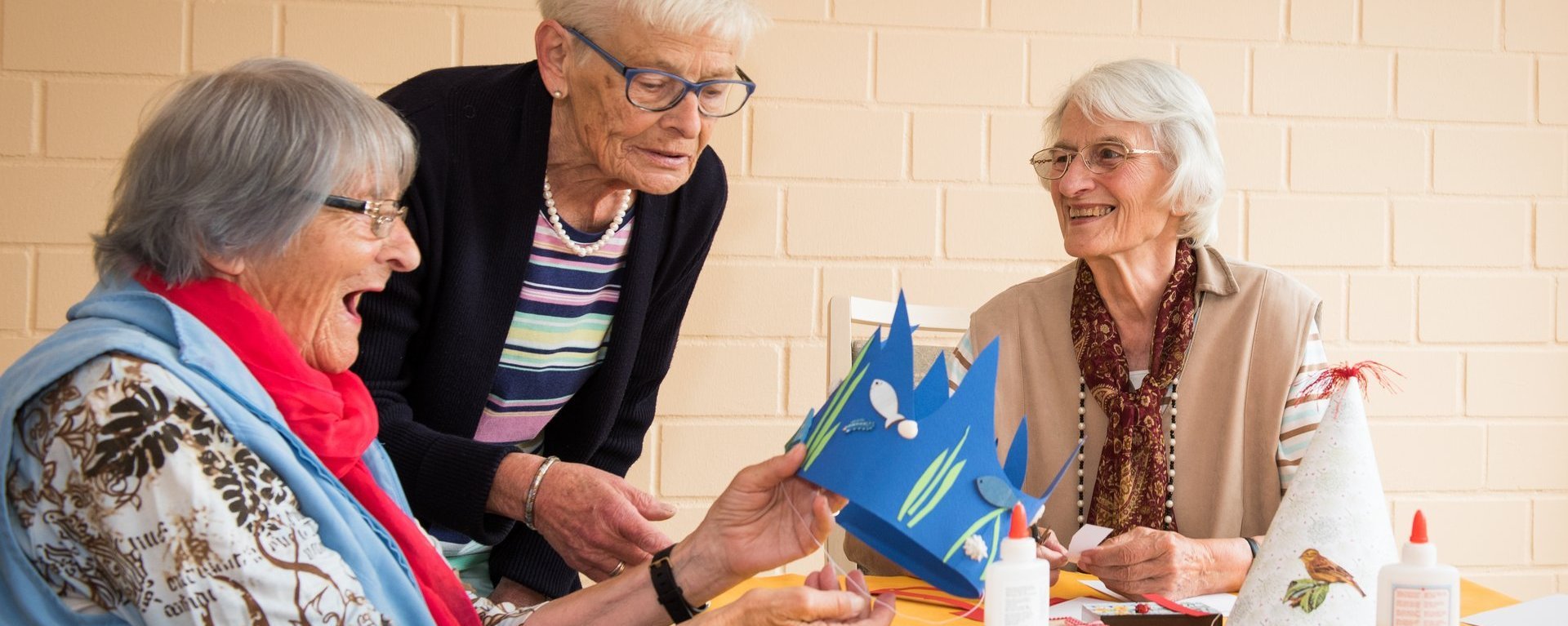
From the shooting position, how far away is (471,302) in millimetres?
1752

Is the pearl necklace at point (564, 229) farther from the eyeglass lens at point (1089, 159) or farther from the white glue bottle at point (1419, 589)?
the white glue bottle at point (1419, 589)

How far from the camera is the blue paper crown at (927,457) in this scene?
1.17 meters

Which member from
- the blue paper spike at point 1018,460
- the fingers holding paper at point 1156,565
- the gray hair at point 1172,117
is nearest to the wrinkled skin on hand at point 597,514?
the blue paper spike at point 1018,460

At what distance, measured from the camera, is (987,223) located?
9.37 ft

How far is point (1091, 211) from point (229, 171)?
1.39 m

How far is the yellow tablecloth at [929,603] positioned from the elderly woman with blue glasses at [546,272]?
184 mm

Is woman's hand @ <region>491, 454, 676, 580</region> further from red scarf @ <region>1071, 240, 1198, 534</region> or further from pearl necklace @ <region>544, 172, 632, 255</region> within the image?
red scarf @ <region>1071, 240, 1198, 534</region>

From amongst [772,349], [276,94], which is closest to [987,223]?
[772,349]

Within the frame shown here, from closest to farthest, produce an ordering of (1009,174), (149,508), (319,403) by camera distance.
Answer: (149,508) < (319,403) < (1009,174)

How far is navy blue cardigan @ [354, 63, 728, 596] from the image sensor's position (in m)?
1.68

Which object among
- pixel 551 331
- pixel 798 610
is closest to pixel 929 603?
pixel 798 610

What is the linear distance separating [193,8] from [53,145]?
0.38 metres

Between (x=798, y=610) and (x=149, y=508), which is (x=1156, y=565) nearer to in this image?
(x=798, y=610)

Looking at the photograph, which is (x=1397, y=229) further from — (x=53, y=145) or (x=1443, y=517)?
(x=53, y=145)
